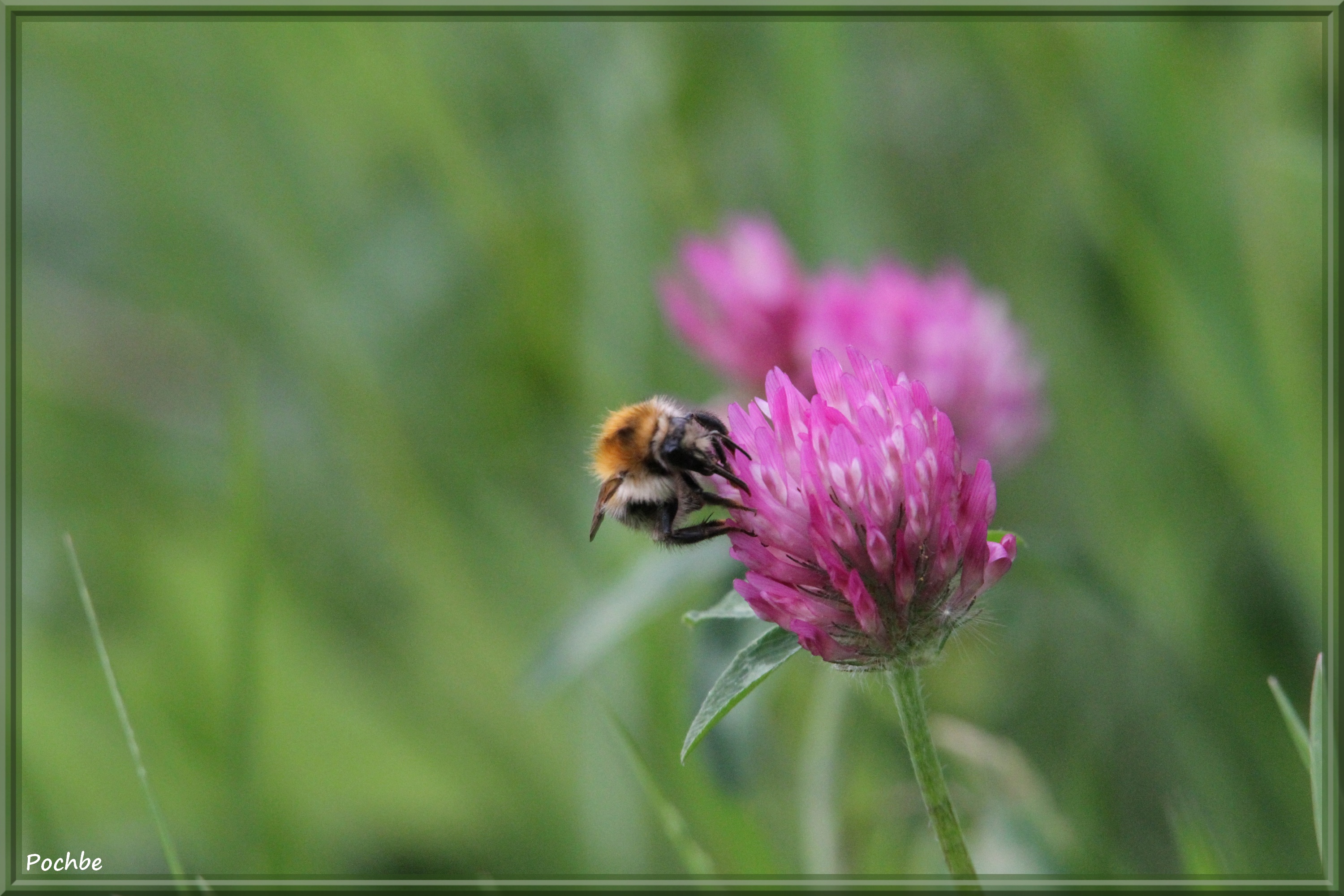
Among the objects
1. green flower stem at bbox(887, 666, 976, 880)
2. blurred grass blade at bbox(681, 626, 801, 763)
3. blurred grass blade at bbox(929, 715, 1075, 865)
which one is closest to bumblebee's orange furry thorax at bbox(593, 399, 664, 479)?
blurred grass blade at bbox(681, 626, 801, 763)

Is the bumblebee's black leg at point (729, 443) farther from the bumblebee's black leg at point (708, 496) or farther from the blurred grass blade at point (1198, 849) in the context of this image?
the blurred grass blade at point (1198, 849)

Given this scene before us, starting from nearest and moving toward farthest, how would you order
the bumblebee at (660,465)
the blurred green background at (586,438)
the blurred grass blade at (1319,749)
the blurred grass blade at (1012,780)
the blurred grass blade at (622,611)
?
the blurred grass blade at (1319,749), the bumblebee at (660,465), the blurred grass blade at (1012,780), the blurred grass blade at (622,611), the blurred green background at (586,438)

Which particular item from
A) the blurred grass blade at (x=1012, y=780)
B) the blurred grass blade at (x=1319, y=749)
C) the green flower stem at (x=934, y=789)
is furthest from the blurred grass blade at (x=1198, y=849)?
the green flower stem at (x=934, y=789)

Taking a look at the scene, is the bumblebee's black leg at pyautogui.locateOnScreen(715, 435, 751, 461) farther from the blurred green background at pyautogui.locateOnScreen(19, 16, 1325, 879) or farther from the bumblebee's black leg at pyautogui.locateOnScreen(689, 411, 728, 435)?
the blurred green background at pyautogui.locateOnScreen(19, 16, 1325, 879)

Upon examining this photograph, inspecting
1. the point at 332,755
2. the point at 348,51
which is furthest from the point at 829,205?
the point at 332,755

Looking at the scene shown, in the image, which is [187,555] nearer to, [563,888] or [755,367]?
[563,888]

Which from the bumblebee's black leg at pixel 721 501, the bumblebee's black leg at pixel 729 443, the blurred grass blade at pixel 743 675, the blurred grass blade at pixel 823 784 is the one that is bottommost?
the blurred grass blade at pixel 823 784

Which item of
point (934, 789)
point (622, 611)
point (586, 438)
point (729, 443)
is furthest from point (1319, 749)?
point (586, 438)
